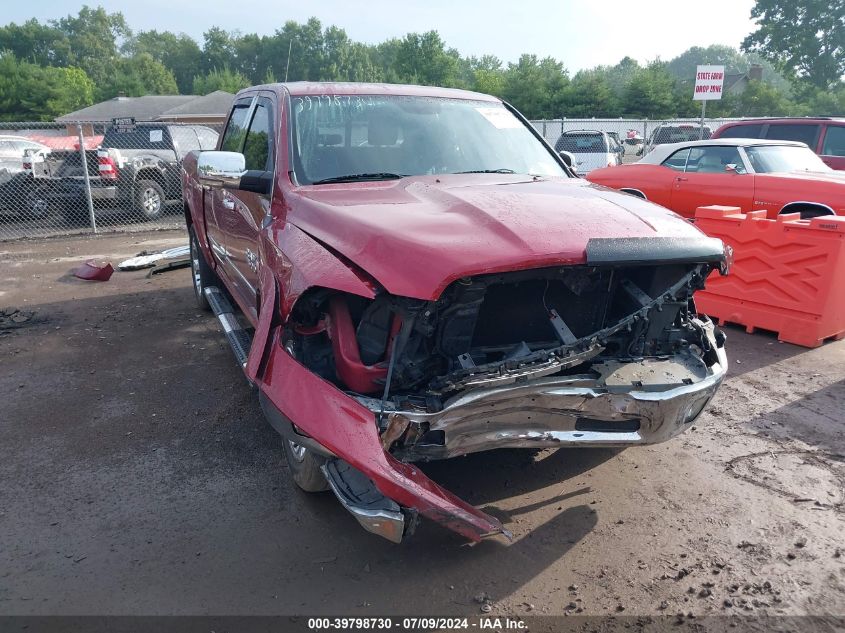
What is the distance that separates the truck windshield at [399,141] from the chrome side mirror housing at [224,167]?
325 millimetres

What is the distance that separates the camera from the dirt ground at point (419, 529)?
2658mm

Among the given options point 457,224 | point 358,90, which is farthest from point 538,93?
point 457,224

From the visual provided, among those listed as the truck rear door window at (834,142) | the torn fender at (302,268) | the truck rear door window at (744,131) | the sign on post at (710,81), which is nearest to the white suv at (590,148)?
the sign on post at (710,81)

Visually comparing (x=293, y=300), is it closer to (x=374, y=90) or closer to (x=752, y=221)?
(x=374, y=90)

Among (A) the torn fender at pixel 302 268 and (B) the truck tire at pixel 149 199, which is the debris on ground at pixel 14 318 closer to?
(A) the torn fender at pixel 302 268

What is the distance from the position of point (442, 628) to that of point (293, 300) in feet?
4.81

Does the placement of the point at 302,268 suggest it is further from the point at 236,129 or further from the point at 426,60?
the point at 426,60

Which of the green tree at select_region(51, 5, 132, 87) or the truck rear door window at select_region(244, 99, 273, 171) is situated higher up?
the green tree at select_region(51, 5, 132, 87)

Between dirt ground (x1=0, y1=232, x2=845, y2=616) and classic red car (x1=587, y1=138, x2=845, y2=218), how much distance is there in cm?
300

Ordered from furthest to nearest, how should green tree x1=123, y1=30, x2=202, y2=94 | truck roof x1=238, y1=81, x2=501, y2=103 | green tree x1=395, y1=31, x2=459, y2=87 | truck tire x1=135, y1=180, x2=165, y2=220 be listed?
1. green tree x1=123, y1=30, x2=202, y2=94
2. green tree x1=395, y1=31, x2=459, y2=87
3. truck tire x1=135, y1=180, x2=165, y2=220
4. truck roof x1=238, y1=81, x2=501, y2=103

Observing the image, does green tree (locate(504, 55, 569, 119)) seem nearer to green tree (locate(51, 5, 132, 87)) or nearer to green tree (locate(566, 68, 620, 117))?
green tree (locate(566, 68, 620, 117))

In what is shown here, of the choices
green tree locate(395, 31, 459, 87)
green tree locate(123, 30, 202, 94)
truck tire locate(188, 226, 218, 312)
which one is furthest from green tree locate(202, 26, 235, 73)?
truck tire locate(188, 226, 218, 312)

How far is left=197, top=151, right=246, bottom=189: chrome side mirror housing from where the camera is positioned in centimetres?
365

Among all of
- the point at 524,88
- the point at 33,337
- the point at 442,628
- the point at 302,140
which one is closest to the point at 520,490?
the point at 442,628
